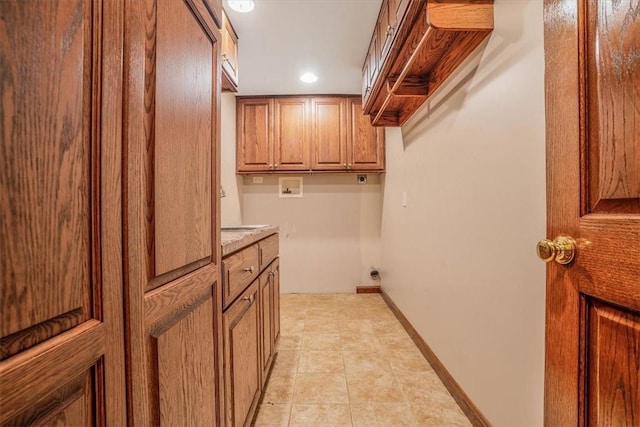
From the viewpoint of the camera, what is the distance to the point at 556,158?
66 cm

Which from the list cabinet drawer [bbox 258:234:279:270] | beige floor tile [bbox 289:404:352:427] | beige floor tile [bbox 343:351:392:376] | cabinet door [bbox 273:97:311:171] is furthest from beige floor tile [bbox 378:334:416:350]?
cabinet door [bbox 273:97:311:171]

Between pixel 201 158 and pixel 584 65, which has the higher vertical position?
pixel 584 65

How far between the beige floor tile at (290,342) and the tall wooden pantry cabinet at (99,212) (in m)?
1.51

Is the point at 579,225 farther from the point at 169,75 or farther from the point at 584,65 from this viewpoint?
the point at 169,75

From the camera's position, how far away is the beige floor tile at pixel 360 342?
7.04 feet

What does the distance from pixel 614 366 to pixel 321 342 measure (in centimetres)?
194

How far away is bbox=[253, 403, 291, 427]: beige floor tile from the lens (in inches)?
55.2

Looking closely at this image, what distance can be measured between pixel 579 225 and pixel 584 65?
12.7 inches

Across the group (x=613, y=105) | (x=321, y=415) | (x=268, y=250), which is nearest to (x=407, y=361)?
(x=321, y=415)

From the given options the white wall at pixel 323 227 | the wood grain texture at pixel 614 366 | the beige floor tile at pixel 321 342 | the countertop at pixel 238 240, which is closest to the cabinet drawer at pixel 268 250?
the countertop at pixel 238 240

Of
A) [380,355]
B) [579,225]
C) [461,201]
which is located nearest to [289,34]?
[461,201]

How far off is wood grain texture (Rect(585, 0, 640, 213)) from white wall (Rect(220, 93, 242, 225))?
2.76 metres

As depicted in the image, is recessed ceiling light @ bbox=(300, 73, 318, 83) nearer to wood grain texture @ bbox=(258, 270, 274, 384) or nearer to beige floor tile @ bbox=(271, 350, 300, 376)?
wood grain texture @ bbox=(258, 270, 274, 384)

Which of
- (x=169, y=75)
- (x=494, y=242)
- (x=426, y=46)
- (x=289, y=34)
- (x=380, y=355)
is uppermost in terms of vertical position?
(x=289, y=34)
